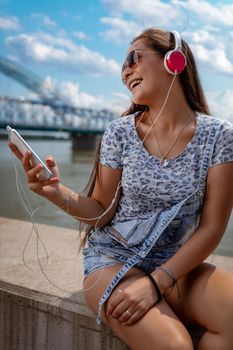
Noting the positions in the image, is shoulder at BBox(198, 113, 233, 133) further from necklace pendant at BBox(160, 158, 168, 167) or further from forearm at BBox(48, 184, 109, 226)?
forearm at BBox(48, 184, 109, 226)

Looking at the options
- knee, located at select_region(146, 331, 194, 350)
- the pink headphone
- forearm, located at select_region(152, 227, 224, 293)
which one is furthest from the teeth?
knee, located at select_region(146, 331, 194, 350)

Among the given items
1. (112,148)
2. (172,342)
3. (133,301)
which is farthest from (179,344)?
(112,148)

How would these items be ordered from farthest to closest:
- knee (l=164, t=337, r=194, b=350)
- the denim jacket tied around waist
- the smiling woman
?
the denim jacket tied around waist
the smiling woman
knee (l=164, t=337, r=194, b=350)

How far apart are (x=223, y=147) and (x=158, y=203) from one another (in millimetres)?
275

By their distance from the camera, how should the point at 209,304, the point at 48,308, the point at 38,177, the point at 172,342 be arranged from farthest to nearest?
the point at 48,308 < the point at 38,177 < the point at 209,304 < the point at 172,342

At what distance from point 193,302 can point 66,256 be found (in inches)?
40.9

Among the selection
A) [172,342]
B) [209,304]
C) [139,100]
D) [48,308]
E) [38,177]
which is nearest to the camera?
[172,342]

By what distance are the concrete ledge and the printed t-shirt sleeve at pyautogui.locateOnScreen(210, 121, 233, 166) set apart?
70 cm

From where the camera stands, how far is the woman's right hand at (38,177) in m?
1.37

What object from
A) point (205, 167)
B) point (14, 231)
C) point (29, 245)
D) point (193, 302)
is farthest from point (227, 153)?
point (14, 231)

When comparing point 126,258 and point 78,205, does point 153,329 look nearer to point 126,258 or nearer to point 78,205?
point 126,258

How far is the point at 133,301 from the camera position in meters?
1.26

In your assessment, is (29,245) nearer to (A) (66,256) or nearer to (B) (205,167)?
(A) (66,256)

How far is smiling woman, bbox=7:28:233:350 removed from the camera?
1.30 meters
